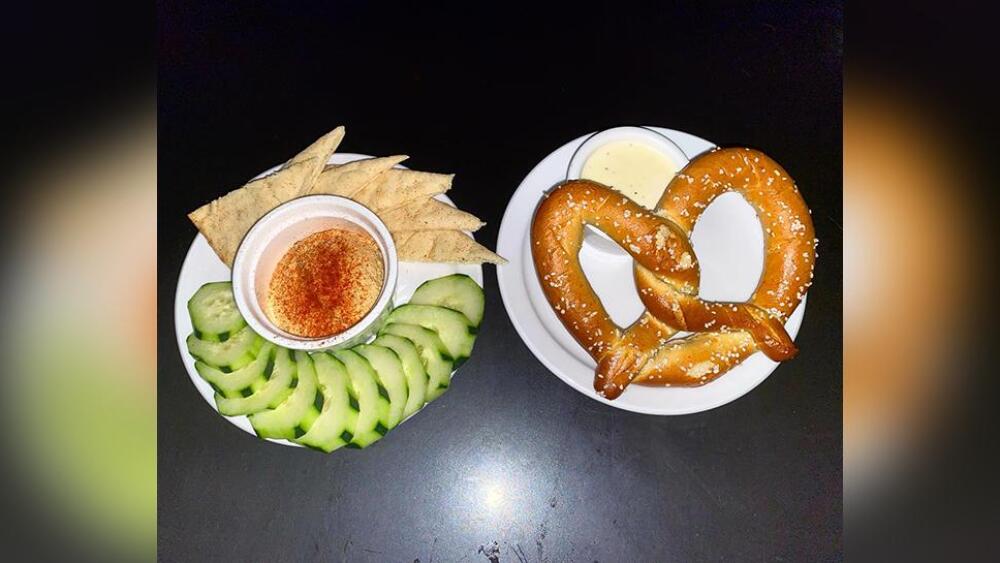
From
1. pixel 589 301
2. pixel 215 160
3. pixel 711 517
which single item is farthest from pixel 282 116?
pixel 711 517

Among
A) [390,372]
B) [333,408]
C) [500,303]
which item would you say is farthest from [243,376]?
[500,303]

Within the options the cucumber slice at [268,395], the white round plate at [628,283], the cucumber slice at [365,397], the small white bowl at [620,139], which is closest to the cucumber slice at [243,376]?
the cucumber slice at [268,395]

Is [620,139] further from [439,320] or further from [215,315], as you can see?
[215,315]

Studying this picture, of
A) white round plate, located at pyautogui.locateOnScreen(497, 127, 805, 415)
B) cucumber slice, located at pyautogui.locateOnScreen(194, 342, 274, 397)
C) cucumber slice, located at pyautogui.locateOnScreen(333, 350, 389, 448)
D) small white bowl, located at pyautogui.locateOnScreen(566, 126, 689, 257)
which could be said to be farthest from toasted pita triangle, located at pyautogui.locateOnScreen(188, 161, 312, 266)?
small white bowl, located at pyautogui.locateOnScreen(566, 126, 689, 257)

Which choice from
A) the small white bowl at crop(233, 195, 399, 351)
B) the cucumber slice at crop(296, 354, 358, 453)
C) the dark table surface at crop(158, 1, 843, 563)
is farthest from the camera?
the dark table surface at crop(158, 1, 843, 563)

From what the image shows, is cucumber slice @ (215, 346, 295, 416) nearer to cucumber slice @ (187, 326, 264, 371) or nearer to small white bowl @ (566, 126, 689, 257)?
cucumber slice @ (187, 326, 264, 371)
